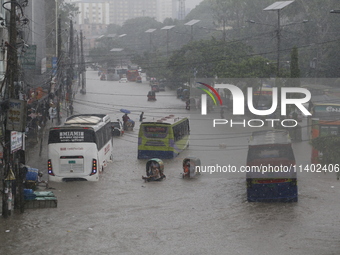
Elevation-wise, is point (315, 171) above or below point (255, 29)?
below

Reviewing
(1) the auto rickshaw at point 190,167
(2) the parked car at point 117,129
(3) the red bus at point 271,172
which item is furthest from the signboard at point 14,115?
(2) the parked car at point 117,129

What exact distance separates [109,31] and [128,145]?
165 meters

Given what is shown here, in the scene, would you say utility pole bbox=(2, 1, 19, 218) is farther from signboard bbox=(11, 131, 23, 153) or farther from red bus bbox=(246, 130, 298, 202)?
red bus bbox=(246, 130, 298, 202)

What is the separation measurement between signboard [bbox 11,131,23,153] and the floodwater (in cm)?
206

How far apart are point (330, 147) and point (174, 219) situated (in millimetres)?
5126

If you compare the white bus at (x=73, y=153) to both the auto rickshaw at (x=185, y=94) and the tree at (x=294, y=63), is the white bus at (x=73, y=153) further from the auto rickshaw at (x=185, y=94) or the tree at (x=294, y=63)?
the auto rickshaw at (x=185, y=94)

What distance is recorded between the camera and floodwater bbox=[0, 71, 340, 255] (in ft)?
49.2

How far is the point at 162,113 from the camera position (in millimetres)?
49688

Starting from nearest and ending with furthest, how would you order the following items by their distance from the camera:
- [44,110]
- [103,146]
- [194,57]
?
[103,146], [44,110], [194,57]

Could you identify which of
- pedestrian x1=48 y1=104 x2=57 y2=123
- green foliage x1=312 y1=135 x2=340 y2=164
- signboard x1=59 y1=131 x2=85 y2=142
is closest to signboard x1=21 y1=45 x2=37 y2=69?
pedestrian x1=48 y1=104 x2=57 y2=123

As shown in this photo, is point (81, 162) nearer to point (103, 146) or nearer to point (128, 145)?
point (103, 146)

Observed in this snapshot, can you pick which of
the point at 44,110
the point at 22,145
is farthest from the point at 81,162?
the point at 44,110

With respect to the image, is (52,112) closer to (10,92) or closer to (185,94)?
(185,94)

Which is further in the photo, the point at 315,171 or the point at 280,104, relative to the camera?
the point at 280,104
